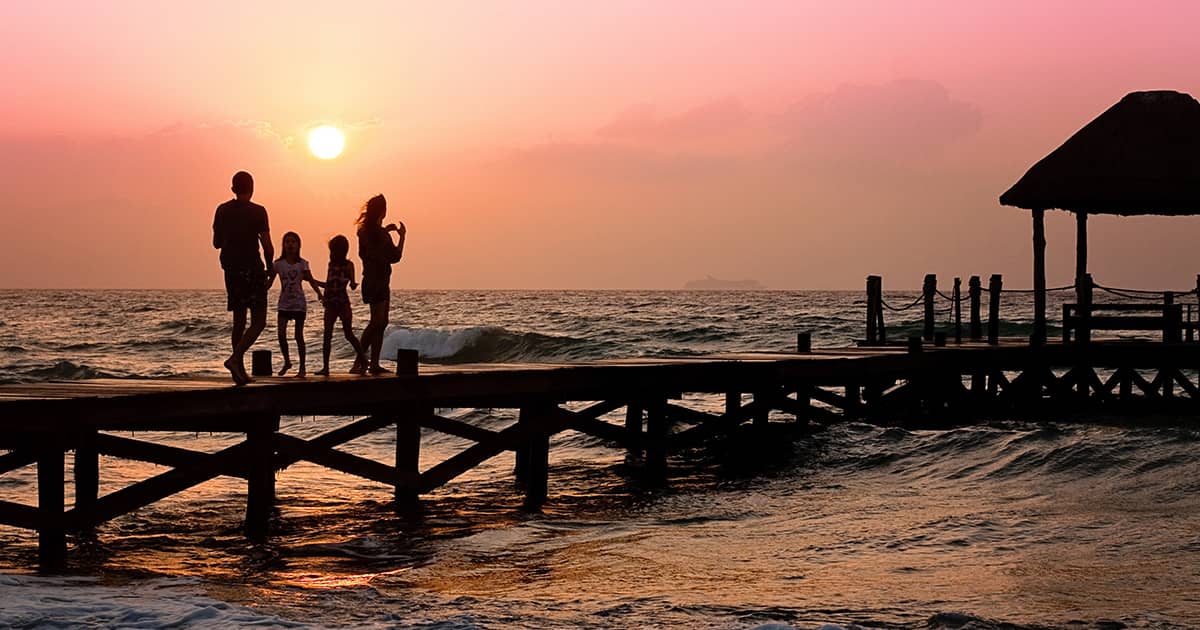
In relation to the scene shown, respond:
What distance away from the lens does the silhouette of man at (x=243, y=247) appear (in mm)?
10555

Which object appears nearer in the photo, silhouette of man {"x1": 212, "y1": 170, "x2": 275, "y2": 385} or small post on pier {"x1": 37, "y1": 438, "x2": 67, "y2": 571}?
small post on pier {"x1": 37, "y1": 438, "x2": 67, "y2": 571}

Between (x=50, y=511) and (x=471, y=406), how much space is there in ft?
18.6

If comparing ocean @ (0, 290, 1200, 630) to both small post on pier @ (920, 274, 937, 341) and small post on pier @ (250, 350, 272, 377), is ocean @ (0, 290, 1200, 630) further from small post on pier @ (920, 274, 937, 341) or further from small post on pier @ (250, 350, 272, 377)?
small post on pier @ (920, 274, 937, 341)

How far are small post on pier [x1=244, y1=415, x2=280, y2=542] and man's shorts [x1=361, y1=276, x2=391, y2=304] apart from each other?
1338 millimetres

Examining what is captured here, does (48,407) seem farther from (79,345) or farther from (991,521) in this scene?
(79,345)

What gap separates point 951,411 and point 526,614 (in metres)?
14.7

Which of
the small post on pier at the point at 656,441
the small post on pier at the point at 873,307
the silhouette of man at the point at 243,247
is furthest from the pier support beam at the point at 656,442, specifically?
the small post on pier at the point at 873,307

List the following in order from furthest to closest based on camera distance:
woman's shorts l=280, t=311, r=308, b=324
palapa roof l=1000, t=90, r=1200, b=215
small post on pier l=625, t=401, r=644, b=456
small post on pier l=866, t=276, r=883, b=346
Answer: small post on pier l=866, t=276, r=883, b=346, palapa roof l=1000, t=90, r=1200, b=215, small post on pier l=625, t=401, r=644, b=456, woman's shorts l=280, t=311, r=308, b=324

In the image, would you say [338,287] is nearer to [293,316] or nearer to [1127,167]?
[293,316]

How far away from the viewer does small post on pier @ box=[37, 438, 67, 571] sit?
33.9ft

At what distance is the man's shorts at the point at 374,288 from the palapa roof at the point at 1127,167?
1381 cm

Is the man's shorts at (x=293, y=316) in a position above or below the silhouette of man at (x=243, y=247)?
below

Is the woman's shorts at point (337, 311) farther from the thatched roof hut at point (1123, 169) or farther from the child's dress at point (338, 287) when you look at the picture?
the thatched roof hut at point (1123, 169)

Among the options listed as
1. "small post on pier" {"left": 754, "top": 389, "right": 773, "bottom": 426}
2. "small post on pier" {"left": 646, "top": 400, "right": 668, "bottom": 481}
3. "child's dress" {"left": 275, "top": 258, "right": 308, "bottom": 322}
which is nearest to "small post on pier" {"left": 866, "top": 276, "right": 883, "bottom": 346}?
"small post on pier" {"left": 754, "top": 389, "right": 773, "bottom": 426}
